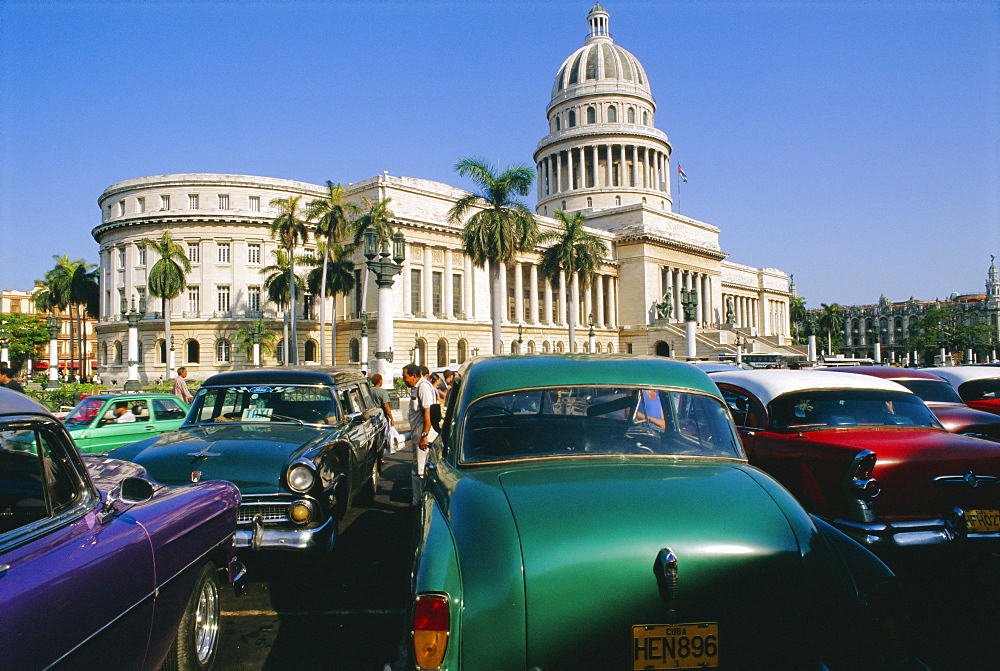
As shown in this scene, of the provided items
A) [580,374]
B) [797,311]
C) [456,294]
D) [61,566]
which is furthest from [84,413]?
[797,311]

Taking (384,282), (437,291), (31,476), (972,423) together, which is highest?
(437,291)

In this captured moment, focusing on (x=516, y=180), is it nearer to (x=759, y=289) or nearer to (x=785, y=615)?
(x=785, y=615)

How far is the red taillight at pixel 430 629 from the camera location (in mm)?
2633

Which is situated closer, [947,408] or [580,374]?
[580,374]

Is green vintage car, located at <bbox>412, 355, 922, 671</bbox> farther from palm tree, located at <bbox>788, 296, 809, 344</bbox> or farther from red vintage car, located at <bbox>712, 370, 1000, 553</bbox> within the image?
palm tree, located at <bbox>788, 296, 809, 344</bbox>

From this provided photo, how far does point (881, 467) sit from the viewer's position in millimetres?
5387

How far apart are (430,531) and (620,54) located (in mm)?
95166

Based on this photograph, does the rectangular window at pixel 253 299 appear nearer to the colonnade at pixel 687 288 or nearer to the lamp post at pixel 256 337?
the lamp post at pixel 256 337

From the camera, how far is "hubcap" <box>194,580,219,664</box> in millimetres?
3981

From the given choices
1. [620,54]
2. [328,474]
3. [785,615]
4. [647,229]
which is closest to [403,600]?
[328,474]

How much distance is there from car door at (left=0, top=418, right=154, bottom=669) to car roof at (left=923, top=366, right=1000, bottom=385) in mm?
14112

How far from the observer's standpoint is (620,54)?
88.8m

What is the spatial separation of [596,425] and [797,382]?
3966 mm

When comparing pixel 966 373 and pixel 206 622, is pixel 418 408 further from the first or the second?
pixel 966 373
